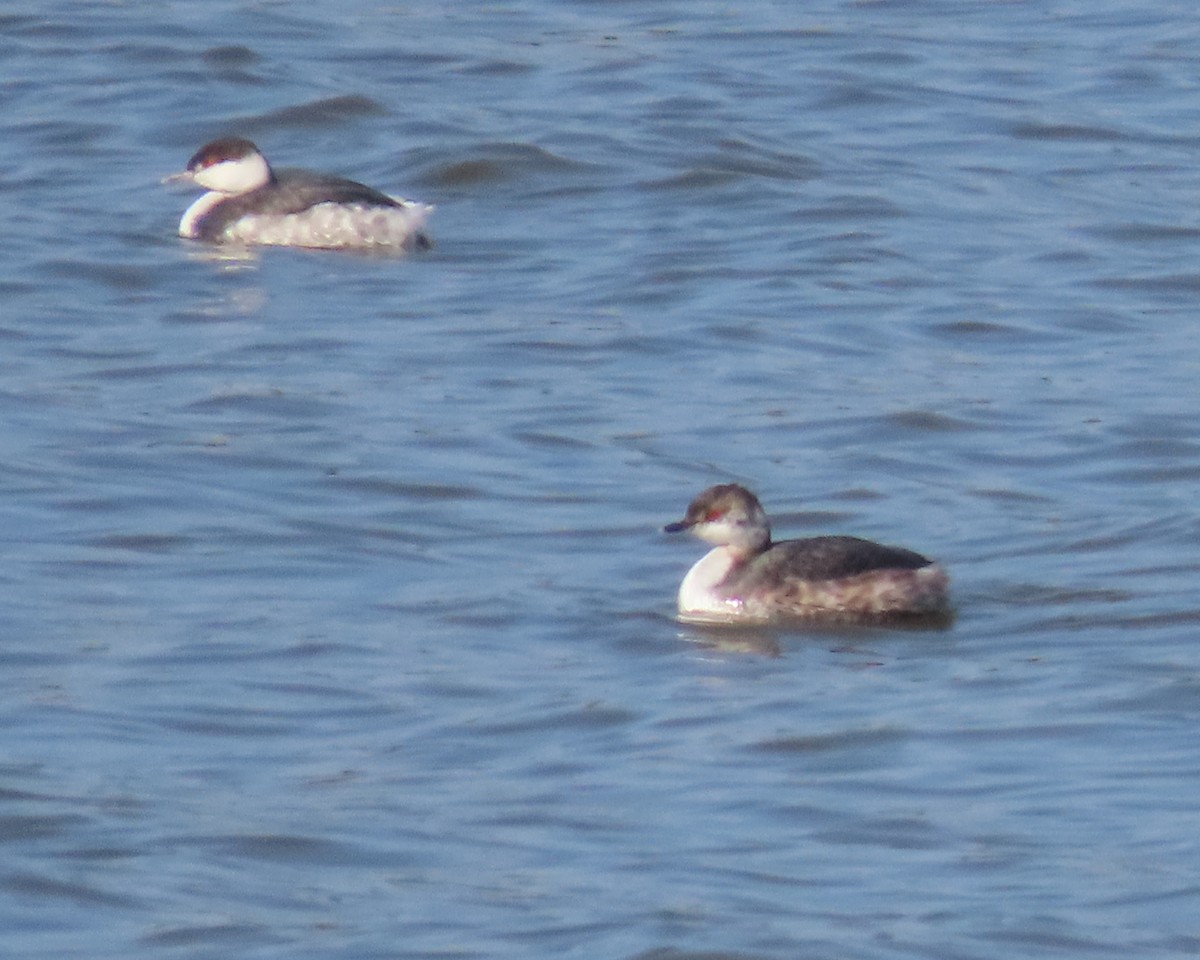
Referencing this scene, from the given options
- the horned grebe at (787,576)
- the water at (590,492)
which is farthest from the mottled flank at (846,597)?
the water at (590,492)

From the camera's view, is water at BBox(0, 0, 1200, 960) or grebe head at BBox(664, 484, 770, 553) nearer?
water at BBox(0, 0, 1200, 960)

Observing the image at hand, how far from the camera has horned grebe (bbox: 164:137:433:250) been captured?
15.8m

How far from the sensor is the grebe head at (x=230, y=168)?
645 inches

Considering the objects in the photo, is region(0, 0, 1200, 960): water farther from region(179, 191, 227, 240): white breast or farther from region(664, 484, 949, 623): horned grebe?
region(179, 191, 227, 240): white breast

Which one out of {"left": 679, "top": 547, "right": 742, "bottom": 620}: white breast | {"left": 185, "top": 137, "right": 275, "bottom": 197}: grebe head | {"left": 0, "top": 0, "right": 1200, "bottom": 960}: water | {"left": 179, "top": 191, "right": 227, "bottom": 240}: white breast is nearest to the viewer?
{"left": 0, "top": 0, "right": 1200, "bottom": 960}: water

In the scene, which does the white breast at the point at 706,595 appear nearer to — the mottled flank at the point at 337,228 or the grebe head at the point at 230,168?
the mottled flank at the point at 337,228

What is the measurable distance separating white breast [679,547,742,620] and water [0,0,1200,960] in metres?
0.13

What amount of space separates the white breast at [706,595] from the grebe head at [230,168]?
22.9 feet

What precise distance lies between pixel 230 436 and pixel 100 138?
708 cm

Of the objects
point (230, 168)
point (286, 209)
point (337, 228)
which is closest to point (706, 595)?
point (337, 228)

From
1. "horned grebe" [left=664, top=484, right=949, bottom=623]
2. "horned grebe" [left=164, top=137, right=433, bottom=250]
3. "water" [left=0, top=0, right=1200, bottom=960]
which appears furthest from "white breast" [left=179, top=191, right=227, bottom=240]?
"horned grebe" [left=664, top=484, right=949, bottom=623]

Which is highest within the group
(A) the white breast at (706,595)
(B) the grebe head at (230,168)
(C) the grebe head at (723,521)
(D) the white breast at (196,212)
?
(C) the grebe head at (723,521)

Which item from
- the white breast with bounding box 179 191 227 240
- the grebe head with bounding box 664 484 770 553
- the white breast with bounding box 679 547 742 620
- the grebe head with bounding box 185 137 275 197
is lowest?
the white breast with bounding box 179 191 227 240

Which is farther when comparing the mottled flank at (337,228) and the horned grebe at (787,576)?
the mottled flank at (337,228)
